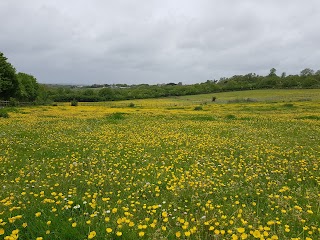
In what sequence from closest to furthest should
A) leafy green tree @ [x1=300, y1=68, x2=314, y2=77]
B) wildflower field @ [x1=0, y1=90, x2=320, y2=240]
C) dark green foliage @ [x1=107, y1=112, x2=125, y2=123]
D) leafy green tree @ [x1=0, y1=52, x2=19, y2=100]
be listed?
wildflower field @ [x1=0, y1=90, x2=320, y2=240] < dark green foliage @ [x1=107, y1=112, x2=125, y2=123] < leafy green tree @ [x1=0, y1=52, x2=19, y2=100] < leafy green tree @ [x1=300, y1=68, x2=314, y2=77]

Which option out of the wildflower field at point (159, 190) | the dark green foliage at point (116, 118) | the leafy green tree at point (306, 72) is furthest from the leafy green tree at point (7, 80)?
the leafy green tree at point (306, 72)

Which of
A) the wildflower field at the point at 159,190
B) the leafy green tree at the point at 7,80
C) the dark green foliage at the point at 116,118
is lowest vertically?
the dark green foliage at the point at 116,118

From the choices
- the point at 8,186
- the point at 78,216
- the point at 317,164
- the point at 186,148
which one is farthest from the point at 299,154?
the point at 8,186

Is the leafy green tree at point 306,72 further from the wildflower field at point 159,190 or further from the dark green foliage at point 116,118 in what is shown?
the wildflower field at point 159,190

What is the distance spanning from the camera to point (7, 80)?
60281 millimetres

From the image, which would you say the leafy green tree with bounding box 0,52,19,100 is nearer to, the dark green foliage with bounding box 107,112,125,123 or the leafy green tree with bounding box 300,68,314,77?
the dark green foliage with bounding box 107,112,125,123

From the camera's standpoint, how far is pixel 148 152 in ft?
33.4

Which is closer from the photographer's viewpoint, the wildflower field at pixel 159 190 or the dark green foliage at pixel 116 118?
the wildflower field at pixel 159 190

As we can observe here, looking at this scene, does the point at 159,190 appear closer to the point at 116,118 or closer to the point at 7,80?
the point at 116,118

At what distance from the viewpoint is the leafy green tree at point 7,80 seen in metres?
59.0

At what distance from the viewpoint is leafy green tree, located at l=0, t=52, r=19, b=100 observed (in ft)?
194

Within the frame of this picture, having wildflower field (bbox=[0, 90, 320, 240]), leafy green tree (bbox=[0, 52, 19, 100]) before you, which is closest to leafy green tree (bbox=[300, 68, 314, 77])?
leafy green tree (bbox=[0, 52, 19, 100])

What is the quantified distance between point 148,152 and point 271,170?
4258mm

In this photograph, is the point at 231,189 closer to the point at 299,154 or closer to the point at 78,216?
the point at 78,216
